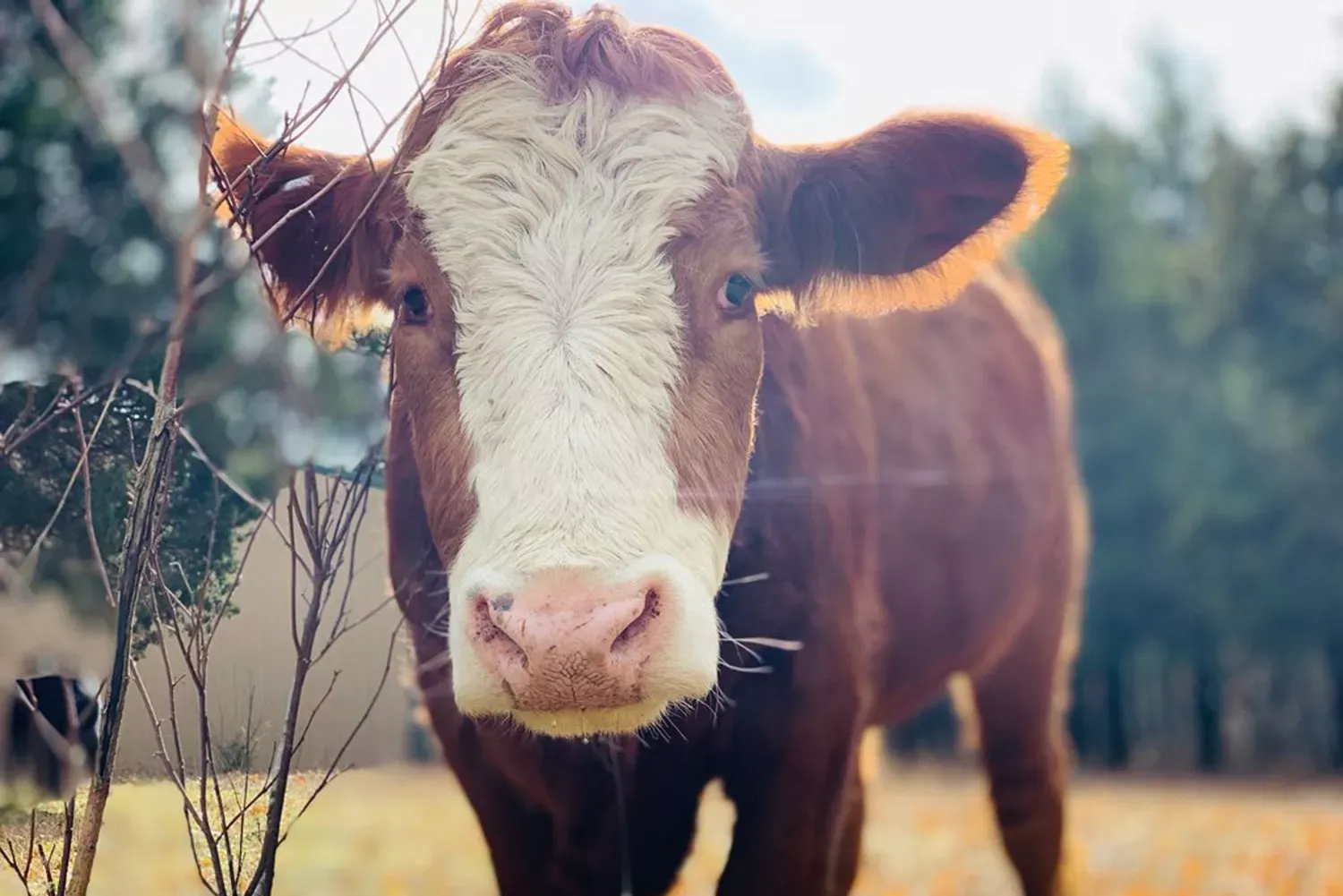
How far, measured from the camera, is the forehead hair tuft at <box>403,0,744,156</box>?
2.51 meters

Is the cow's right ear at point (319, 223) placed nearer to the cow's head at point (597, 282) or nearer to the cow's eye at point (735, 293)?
the cow's head at point (597, 282)

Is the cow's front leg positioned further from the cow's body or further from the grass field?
the grass field

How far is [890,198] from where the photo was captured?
2801mm

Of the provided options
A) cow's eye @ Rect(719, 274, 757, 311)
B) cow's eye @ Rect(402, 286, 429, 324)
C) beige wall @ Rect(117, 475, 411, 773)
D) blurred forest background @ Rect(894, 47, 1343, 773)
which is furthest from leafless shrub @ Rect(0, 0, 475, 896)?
blurred forest background @ Rect(894, 47, 1343, 773)

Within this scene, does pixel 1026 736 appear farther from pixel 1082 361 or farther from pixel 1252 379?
pixel 1082 361

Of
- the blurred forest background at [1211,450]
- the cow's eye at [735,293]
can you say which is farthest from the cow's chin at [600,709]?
the blurred forest background at [1211,450]

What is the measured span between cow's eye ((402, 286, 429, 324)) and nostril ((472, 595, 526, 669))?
0.70 meters

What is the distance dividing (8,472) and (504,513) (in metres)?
0.97

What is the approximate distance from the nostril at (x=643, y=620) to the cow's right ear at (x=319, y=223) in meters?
0.99

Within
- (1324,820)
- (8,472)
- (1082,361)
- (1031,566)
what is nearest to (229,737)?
(8,472)

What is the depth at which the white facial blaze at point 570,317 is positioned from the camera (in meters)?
1.98

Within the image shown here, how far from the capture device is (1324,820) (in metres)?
9.88

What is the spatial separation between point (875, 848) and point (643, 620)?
23.4 feet

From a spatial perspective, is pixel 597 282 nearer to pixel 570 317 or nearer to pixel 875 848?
pixel 570 317
